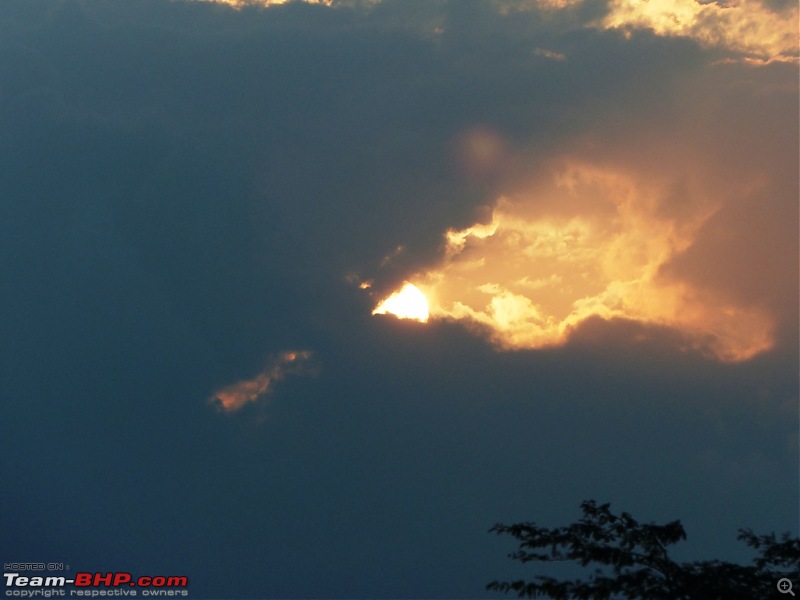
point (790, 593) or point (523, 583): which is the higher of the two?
point (523, 583)

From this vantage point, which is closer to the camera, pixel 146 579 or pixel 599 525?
pixel 599 525

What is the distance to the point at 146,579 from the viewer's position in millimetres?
70125

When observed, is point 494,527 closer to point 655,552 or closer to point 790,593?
point 655,552

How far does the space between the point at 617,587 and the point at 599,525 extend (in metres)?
4.47

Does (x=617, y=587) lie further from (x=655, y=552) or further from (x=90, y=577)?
(x=90, y=577)

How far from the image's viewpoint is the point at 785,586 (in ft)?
77.2

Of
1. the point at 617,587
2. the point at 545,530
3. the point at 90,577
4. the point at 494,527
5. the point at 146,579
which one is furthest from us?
the point at 146,579

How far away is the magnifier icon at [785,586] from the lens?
2319 centimetres

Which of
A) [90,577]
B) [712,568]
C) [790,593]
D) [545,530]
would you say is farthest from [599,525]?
[90,577]

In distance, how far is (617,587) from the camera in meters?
22.0

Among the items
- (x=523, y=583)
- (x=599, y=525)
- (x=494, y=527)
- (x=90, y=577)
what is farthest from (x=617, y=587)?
(x=90, y=577)

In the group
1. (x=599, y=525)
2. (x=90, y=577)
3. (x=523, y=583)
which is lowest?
(x=523, y=583)

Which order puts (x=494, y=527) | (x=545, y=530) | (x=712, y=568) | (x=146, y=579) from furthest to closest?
(x=146, y=579), (x=494, y=527), (x=545, y=530), (x=712, y=568)

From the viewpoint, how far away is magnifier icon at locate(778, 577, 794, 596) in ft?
76.1
